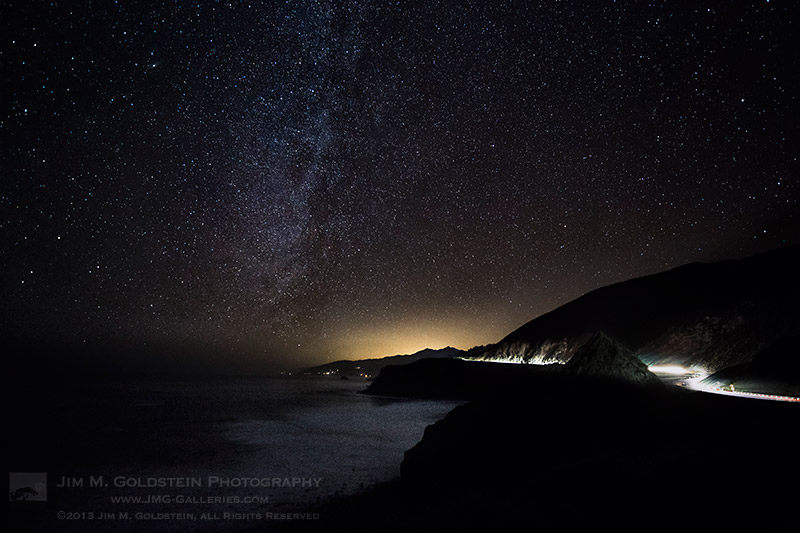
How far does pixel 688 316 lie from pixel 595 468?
7520 cm

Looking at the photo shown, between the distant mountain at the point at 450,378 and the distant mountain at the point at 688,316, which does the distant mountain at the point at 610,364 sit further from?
the distant mountain at the point at 450,378

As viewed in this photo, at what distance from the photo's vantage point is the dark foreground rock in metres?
Answer: 9.45

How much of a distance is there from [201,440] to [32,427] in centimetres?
2398

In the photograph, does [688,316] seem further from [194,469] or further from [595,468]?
[194,469]

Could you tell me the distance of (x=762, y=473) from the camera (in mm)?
9578

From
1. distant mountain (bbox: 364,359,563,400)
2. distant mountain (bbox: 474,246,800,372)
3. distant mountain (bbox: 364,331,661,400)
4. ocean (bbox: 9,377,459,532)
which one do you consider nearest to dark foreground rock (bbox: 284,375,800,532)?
distant mountain (bbox: 364,331,661,400)

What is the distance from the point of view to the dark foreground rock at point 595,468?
9453 millimetres

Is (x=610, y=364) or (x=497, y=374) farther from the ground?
(x=610, y=364)

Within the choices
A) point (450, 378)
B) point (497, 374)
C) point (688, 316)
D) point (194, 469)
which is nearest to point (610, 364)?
point (194, 469)

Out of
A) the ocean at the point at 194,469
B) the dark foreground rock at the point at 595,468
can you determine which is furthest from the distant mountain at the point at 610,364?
the ocean at the point at 194,469

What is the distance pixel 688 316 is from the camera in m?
71.8

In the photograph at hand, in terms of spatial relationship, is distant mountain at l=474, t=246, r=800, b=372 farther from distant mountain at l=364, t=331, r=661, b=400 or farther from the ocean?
the ocean

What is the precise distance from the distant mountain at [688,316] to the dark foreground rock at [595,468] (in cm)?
3982

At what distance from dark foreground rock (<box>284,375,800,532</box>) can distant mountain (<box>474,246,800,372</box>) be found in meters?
39.8
